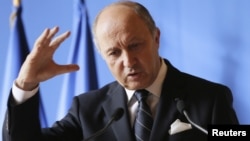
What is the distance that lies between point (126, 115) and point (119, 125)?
5 centimetres

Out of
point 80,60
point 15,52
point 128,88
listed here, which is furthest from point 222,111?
point 15,52

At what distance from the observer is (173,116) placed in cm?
134

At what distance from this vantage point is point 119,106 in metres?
1.41

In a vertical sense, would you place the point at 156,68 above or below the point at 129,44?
below

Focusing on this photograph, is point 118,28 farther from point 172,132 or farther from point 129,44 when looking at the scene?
point 172,132

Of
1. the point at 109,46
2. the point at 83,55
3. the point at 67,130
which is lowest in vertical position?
the point at 67,130

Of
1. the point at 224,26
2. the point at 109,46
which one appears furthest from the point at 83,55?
the point at 224,26

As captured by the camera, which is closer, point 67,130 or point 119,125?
point 119,125

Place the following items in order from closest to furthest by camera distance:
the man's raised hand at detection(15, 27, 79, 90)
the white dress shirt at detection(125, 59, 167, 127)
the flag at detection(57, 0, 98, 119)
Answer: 1. the man's raised hand at detection(15, 27, 79, 90)
2. the white dress shirt at detection(125, 59, 167, 127)
3. the flag at detection(57, 0, 98, 119)

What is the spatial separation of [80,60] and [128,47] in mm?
675

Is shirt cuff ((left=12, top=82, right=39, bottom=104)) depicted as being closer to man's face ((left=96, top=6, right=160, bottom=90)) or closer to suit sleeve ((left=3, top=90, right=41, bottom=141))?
suit sleeve ((left=3, top=90, right=41, bottom=141))

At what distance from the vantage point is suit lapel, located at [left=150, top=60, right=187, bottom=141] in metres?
1.30

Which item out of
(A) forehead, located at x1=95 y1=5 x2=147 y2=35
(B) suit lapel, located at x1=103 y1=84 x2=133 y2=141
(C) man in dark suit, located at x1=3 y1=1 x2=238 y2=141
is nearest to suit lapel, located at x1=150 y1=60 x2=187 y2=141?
(C) man in dark suit, located at x1=3 y1=1 x2=238 y2=141

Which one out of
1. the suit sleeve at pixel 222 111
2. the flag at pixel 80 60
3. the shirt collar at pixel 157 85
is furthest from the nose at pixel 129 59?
the flag at pixel 80 60
